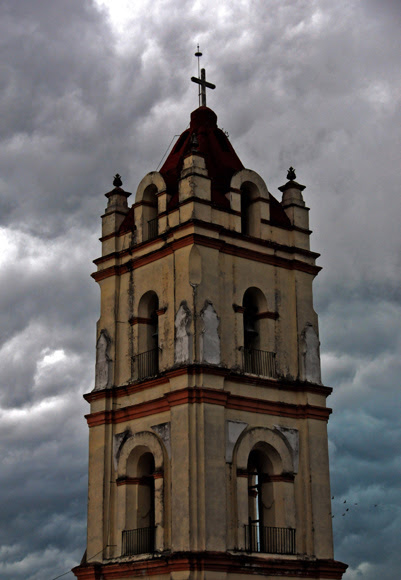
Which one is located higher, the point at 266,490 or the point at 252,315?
the point at 252,315

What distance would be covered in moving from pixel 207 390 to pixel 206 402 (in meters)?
0.28

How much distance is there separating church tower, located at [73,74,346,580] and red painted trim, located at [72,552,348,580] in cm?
3

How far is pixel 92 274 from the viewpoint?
90.9 ft

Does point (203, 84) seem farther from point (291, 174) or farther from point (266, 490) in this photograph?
point (266, 490)

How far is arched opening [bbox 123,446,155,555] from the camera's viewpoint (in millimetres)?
24344

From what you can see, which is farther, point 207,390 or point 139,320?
point 139,320

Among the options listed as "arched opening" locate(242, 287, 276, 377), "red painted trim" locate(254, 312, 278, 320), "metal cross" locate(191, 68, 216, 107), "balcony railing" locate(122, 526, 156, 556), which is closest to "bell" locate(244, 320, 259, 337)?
"arched opening" locate(242, 287, 276, 377)

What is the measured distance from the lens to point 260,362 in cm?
2539

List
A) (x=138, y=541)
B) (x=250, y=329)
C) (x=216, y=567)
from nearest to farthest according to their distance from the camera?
1. (x=216, y=567)
2. (x=138, y=541)
3. (x=250, y=329)

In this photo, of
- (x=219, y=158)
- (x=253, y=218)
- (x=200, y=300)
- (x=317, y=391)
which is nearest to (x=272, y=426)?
(x=317, y=391)

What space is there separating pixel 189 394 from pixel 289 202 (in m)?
7.20

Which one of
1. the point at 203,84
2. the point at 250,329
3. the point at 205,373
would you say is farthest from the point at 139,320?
the point at 203,84

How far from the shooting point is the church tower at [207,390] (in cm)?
2306

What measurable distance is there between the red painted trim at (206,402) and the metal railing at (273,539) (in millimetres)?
2805
